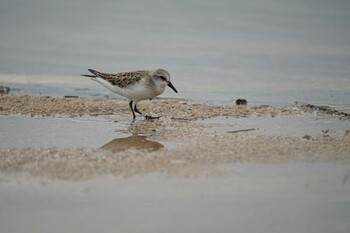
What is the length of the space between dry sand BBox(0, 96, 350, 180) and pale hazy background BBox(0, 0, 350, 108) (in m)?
2.99

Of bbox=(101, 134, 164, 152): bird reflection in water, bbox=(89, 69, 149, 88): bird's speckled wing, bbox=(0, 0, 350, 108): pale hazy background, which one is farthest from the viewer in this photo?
bbox=(0, 0, 350, 108): pale hazy background

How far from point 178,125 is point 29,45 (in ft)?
29.3

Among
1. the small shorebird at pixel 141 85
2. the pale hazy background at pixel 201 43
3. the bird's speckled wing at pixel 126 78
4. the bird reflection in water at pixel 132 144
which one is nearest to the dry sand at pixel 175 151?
the bird reflection in water at pixel 132 144

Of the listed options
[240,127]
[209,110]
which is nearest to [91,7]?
[209,110]

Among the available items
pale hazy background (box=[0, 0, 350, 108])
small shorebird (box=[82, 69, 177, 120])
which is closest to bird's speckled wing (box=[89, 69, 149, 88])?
small shorebird (box=[82, 69, 177, 120])

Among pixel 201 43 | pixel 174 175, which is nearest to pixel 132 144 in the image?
pixel 174 175

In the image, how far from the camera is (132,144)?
26.9 ft

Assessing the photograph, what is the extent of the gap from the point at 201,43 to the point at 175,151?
10758 mm

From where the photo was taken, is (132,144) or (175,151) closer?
(175,151)

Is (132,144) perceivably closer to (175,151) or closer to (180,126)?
(175,151)

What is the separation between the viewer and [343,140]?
8.16 m

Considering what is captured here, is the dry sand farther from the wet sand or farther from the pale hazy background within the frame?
the pale hazy background

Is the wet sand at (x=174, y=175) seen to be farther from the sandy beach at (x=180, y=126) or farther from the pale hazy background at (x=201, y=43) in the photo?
the pale hazy background at (x=201, y=43)

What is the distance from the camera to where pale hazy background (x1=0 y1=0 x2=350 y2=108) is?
1378 centimetres
